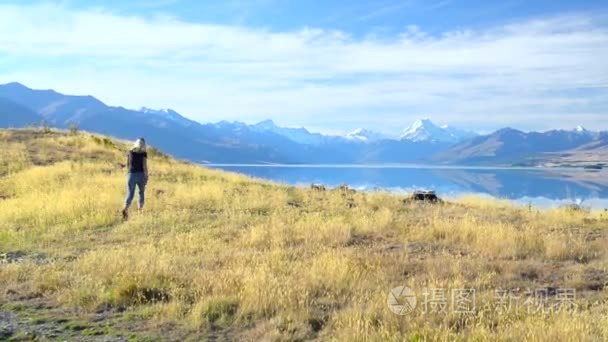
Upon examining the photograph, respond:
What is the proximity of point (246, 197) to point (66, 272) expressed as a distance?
1116 centimetres

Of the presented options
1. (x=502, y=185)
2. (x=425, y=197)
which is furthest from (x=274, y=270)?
(x=502, y=185)

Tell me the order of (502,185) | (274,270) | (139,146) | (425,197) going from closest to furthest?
1. (274,270)
2. (139,146)
3. (425,197)
4. (502,185)

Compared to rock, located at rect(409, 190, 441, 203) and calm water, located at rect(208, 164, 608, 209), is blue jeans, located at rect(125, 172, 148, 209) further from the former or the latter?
calm water, located at rect(208, 164, 608, 209)

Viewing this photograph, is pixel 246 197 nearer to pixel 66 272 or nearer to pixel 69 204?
pixel 69 204

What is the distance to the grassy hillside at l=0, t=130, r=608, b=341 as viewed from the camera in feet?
22.5

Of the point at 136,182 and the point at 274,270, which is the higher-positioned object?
the point at 136,182

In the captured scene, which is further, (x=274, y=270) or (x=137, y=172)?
(x=137, y=172)

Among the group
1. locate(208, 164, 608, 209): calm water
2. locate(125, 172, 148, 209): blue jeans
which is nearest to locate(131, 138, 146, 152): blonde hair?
locate(125, 172, 148, 209): blue jeans

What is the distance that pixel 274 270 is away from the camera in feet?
31.3

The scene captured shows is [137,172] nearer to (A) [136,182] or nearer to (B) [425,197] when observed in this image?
(A) [136,182]

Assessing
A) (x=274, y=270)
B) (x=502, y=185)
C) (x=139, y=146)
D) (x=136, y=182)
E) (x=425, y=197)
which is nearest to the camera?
(x=274, y=270)

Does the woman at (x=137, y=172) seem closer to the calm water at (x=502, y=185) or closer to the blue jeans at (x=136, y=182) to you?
the blue jeans at (x=136, y=182)

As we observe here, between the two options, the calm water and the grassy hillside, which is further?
the calm water

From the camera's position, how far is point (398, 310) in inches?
284
